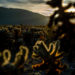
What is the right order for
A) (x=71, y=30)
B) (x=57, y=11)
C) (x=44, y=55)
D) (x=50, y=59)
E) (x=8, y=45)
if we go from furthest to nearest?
1. (x=8, y=45)
2. (x=44, y=55)
3. (x=50, y=59)
4. (x=57, y=11)
5. (x=71, y=30)

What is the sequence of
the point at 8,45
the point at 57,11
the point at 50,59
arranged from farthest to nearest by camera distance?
the point at 8,45 → the point at 50,59 → the point at 57,11

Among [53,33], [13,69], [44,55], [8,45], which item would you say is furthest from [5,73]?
[8,45]

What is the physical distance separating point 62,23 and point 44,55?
7.96 ft

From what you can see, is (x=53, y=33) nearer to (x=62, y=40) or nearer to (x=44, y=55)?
(x=62, y=40)

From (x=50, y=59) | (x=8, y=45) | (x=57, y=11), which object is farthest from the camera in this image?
(x=8, y=45)

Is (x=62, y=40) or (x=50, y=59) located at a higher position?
(x=62, y=40)

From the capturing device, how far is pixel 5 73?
2.13 m

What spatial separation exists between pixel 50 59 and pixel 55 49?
1.72ft

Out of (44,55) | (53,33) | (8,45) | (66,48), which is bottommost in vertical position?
(8,45)

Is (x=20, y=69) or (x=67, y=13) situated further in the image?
(x=20, y=69)

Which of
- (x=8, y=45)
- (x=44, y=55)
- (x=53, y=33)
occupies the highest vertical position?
(x=53, y=33)

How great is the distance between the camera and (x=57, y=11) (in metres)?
1.38

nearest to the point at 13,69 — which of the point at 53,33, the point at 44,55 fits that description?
the point at 53,33

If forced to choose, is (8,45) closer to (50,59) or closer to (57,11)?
(50,59)
